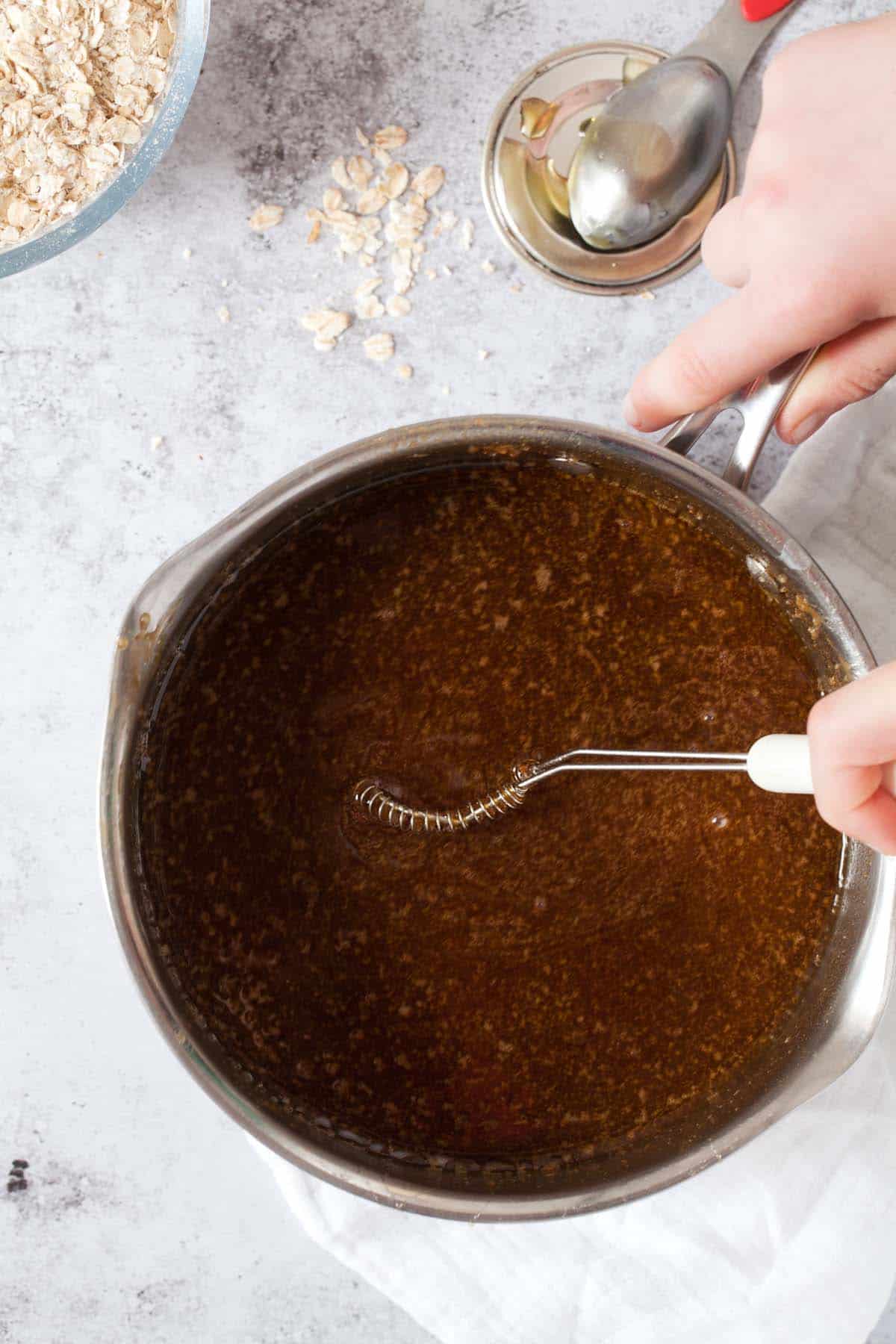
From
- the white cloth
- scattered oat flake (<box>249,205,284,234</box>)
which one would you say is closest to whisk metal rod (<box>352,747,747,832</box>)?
the white cloth

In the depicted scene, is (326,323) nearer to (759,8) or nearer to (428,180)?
(428,180)

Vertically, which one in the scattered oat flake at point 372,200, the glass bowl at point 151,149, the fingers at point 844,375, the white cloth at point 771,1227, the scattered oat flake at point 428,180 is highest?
the glass bowl at point 151,149

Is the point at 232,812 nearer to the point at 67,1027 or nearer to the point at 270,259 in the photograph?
the point at 67,1027

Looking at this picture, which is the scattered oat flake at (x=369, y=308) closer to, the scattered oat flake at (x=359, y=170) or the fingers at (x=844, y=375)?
the scattered oat flake at (x=359, y=170)

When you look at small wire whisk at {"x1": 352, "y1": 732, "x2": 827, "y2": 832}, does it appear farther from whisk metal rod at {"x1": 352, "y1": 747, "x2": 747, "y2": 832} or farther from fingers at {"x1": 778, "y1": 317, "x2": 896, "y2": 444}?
fingers at {"x1": 778, "y1": 317, "x2": 896, "y2": 444}

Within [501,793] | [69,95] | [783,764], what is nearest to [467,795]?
[501,793]

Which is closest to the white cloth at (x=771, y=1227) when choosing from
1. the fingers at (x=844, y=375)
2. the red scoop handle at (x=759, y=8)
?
the fingers at (x=844, y=375)

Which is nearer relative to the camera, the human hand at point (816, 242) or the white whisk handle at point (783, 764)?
the white whisk handle at point (783, 764)
